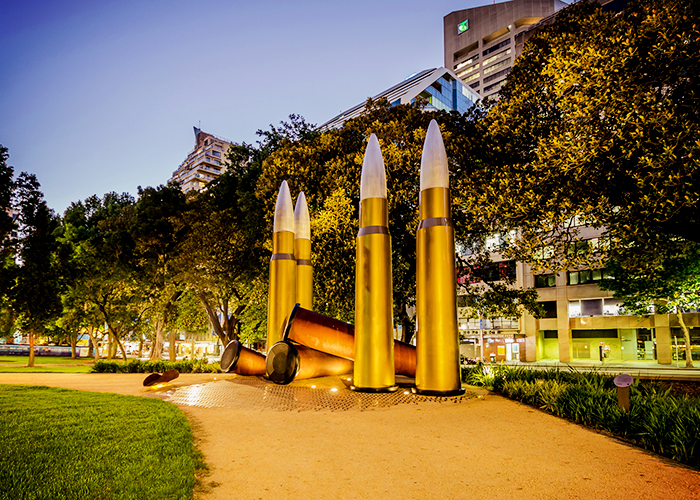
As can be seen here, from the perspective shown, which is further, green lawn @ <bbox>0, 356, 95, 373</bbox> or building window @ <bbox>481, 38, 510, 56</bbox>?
building window @ <bbox>481, 38, 510, 56</bbox>

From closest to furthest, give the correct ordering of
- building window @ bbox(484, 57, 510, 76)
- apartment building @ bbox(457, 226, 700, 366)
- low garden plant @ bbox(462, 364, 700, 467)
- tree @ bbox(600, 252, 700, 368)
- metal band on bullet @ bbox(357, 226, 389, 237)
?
low garden plant @ bbox(462, 364, 700, 467), metal band on bullet @ bbox(357, 226, 389, 237), tree @ bbox(600, 252, 700, 368), apartment building @ bbox(457, 226, 700, 366), building window @ bbox(484, 57, 510, 76)

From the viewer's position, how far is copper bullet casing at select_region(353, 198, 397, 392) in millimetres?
12281

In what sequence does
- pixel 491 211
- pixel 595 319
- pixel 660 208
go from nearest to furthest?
1. pixel 660 208
2. pixel 491 211
3. pixel 595 319

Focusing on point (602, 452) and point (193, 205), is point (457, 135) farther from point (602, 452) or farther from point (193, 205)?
point (193, 205)

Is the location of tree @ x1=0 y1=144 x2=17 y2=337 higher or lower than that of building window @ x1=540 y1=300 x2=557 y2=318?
higher

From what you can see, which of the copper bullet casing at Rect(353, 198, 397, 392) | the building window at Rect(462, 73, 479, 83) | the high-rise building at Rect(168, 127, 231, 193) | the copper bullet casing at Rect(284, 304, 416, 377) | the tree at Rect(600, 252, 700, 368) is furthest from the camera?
the high-rise building at Rect(168, 127, 231, 193)

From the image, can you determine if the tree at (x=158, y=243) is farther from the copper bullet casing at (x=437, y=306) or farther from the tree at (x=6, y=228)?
the copper bullet casing at (x=437, y=306)

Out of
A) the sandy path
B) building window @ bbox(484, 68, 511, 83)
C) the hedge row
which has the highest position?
building window @ bbox(484, 68, 511, 83)

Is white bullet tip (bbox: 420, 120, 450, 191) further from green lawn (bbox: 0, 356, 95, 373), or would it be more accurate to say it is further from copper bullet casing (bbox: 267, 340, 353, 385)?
green lawn (bbox: 0, 356, 95, 373)

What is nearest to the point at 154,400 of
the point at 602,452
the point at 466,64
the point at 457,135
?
the point at 602,452

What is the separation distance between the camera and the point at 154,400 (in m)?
11.9

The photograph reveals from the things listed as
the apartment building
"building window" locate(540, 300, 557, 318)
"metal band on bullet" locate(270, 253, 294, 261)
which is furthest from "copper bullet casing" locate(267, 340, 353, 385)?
"building window" locate(540, 300, 557, 318)

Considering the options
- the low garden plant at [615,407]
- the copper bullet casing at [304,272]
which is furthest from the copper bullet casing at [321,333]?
the low garden plant at [615,407]

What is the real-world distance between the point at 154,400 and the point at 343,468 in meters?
7.75
